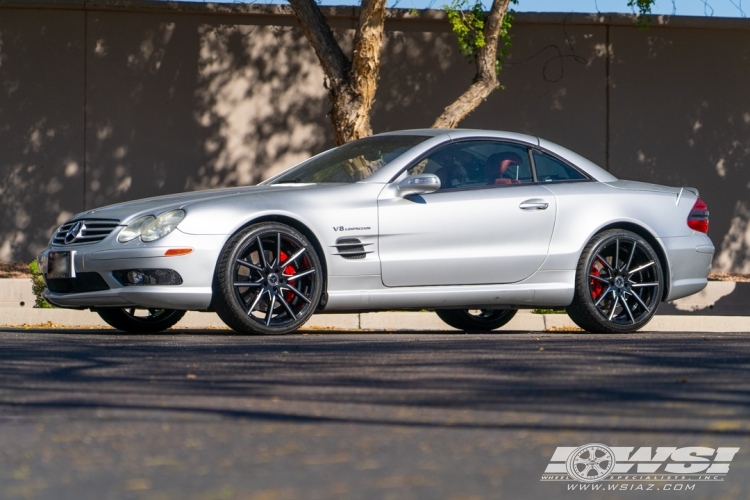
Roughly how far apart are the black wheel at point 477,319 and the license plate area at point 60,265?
124 inches

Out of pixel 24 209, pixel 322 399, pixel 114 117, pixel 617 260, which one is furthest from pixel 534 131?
pixel 322 399

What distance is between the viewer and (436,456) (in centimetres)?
371

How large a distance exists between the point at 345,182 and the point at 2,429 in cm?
440

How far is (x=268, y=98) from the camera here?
16266 millimetres

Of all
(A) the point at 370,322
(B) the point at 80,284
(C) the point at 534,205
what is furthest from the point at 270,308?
(A) the point at 370,322

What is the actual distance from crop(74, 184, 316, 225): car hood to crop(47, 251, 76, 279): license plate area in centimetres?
30

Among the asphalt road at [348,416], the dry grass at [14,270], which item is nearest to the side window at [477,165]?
the asphalt road at [348,416]

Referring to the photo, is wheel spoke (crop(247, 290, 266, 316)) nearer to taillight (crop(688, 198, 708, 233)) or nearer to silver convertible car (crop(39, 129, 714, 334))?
silver convertible car (crop(39, 129, 714, 334))

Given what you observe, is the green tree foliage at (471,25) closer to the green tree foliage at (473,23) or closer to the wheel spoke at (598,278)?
the green tree foliage at (473,23)

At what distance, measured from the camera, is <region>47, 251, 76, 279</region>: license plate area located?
7875 millimetres

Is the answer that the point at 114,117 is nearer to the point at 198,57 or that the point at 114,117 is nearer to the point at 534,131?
the point at 198,57

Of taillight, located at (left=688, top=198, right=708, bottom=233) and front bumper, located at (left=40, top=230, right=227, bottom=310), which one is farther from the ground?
taillight, located at (left=688, top=198, right=708, bottom=233)

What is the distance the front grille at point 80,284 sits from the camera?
7.76m

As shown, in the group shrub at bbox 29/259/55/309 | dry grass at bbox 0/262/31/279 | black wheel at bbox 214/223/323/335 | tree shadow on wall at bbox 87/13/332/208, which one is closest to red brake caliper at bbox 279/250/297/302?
black wheel at bbox 214/223/323/335
